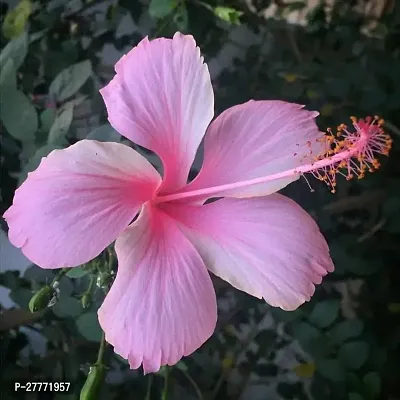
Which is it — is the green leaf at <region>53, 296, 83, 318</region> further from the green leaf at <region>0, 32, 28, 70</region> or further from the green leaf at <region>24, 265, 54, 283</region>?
the green leaf at <region>0, 32, 28, 70</region>

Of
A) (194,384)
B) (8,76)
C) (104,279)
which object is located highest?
(8,76)

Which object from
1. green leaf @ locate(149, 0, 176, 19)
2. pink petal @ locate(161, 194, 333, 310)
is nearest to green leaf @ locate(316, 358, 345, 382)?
pink petal @ locate(161, 194, 333, 310)

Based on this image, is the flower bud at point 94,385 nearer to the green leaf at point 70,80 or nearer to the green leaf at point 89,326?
the green leaf at point 89,326

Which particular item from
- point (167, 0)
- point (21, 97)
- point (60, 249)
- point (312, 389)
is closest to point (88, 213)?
point (60, 249)

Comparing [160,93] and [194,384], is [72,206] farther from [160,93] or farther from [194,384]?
[194,384]

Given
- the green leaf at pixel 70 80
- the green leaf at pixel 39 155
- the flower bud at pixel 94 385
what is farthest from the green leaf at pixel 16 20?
the flower bud at pixel 94 385

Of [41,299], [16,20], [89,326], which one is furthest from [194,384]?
[16,20]
